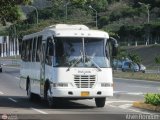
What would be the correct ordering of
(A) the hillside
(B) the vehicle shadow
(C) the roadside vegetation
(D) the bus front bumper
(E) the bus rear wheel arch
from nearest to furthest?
1. (D) the bus front bumper
2. (E) the bus rear wheel arch
3. (B) the vehicle shadow
4. (A) the hillside
5. (C) the roadside vegetation

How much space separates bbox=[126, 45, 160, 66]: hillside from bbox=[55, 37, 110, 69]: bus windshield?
2306 inches

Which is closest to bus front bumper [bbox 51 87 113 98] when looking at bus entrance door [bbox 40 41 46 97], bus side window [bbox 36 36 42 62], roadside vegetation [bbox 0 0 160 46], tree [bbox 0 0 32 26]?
bus entrance door [bbox 40 41 46 97]

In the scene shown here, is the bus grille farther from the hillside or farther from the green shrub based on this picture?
the hillside

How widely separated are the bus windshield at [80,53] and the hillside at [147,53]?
192 ft

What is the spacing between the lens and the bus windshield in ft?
71.3

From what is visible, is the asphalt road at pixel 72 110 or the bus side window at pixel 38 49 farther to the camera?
the bus side window at pixel 38 49

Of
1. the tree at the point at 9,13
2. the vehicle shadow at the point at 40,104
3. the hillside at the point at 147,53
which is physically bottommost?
the hillside at the point at 147,53

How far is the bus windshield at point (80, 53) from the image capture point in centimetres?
2173

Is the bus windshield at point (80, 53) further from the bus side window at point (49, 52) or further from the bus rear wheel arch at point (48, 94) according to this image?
the bus rear wheel arch at point (48, 94)

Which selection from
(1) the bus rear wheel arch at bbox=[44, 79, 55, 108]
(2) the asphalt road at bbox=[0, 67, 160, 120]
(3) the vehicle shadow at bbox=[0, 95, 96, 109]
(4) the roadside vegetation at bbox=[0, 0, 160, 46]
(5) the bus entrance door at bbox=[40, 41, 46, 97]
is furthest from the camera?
(4) the roadside vegetation at bbox=[0, 0, 160, 46]

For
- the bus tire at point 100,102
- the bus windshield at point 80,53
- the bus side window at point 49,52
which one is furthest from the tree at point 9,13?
the bus tire at point 100,102

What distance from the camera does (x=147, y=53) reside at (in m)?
88.1

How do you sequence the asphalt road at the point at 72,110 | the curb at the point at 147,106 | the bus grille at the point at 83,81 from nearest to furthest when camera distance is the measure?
the asphalt road at the point at 72,110 → the curb at the point at 147,106 → the bus grille at the point at 83,81

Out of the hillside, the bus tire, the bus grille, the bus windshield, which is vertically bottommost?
the hillside
